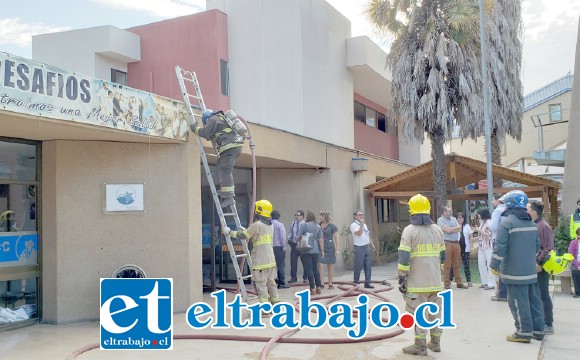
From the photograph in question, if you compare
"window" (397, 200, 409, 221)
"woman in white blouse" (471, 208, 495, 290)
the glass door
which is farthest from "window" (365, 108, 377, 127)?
the glass door

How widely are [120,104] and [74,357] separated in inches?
135

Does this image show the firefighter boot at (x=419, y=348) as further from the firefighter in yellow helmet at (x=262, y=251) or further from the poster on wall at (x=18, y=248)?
the poster on wall at (x=18, y=248)

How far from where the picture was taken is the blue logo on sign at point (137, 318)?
652 cm

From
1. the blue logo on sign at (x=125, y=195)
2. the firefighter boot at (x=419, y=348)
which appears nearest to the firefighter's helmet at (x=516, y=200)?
the firefighter boot at (x=419, y=348)

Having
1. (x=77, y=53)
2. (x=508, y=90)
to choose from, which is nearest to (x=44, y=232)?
(x=77, y=53)

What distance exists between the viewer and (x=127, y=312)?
6531 millimetres

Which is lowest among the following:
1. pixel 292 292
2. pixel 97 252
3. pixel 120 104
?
pixel 292 292

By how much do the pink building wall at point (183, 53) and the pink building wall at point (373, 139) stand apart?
616 cm

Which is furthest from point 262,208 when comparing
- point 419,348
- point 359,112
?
point 359,112

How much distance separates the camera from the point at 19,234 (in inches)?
333

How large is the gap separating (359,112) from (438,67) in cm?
607

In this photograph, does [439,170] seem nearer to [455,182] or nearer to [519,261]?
[455,182]

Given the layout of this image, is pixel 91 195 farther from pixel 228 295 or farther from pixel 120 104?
pixel 228 295

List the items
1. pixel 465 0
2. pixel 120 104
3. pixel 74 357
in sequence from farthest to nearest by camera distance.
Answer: pixel 465 0, pixel 120 104, pixel 74 357
